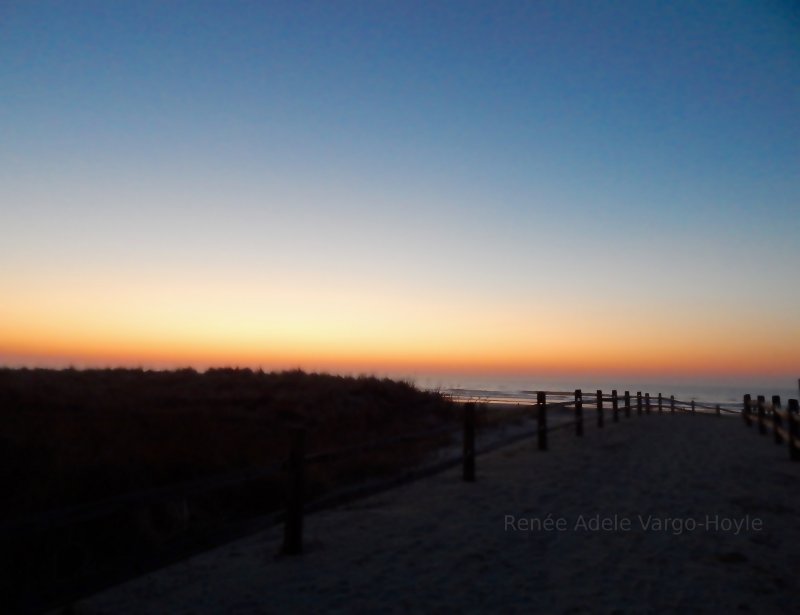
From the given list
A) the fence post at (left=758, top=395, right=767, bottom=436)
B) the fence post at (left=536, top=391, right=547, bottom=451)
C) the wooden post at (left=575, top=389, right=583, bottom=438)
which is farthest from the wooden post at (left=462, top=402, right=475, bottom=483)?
the fence post at (left=758, top=395, right=767, bottom=436)

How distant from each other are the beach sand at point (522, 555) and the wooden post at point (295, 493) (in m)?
0.20

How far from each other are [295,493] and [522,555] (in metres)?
2.36

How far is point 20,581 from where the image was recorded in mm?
6152

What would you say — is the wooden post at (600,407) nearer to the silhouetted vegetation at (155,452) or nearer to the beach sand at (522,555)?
the silhouetted vegetation at (155,452)

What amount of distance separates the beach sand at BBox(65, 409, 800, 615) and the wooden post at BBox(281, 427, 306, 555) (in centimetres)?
20

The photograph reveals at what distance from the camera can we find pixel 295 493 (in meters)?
6.49

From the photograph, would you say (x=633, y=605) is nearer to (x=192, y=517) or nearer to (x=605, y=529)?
(x=605, y=529)

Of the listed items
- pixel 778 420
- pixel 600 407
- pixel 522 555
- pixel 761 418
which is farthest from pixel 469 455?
pixel 761 418

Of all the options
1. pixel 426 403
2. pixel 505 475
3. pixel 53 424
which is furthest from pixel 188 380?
pixel 505 475

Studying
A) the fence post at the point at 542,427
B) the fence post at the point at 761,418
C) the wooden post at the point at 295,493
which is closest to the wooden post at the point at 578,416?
the fence post at the point at 542,427

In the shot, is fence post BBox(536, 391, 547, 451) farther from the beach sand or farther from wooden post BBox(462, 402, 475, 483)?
wooden post BBox(462, 402, 475, 483)

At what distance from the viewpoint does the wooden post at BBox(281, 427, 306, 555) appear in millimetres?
6453

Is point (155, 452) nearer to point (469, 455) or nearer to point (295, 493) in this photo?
point (295, 493)

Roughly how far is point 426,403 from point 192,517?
49.2 ft
